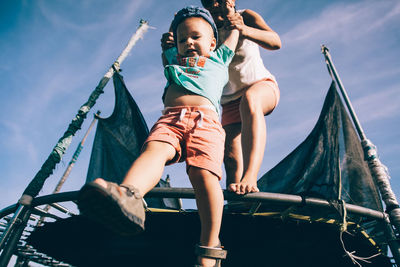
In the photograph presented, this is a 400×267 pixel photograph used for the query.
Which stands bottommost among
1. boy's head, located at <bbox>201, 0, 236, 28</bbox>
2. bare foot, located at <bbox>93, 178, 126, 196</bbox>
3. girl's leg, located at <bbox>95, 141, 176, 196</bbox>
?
bare foot, located at <bbox>93, 178, 126, 196</bbox>

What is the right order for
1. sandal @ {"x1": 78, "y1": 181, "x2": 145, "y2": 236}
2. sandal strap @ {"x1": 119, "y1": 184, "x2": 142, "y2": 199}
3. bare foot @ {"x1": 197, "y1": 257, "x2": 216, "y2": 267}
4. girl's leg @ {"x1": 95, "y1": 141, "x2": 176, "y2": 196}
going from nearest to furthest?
sandal @ {"x1": 78, "y1": 181, "x2": 145, "y2": 236}, sandal strap @ {"x1": 119, "y1": 184, "x2": 142, "y2": 199}, girl's leg @ {"x1": 95, "y1": 141, "x2": 176, "y2": 196}, bare foot @ {"x1": 197, "y1": 257, "x2": 216, "y2": 267}

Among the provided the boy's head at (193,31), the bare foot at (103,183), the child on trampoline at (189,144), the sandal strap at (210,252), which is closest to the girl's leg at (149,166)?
the child on trampoline at (189,144)

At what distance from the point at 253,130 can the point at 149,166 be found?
44.2 inches

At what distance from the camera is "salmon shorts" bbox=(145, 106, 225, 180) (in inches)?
68.3

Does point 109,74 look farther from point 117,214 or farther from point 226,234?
point 117,214

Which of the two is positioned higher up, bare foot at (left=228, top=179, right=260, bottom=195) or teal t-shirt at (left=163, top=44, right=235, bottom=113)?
teal t-shirt at (left=163, top=44, right=235, bottom=113)

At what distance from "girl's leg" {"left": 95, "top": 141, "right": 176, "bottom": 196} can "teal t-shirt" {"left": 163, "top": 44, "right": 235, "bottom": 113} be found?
53cm

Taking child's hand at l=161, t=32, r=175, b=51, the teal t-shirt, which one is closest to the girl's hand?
the teal t-shirt

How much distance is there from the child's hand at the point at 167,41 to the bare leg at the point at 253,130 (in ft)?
2.76

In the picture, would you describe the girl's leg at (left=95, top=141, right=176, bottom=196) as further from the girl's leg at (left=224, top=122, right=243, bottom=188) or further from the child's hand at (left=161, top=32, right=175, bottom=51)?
the child's hand at (left=161, top=32, right=175, bottom=51)

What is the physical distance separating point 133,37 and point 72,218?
5.21 metres

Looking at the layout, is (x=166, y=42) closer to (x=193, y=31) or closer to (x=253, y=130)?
(x=193, y=31)

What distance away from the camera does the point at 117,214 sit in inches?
46.5

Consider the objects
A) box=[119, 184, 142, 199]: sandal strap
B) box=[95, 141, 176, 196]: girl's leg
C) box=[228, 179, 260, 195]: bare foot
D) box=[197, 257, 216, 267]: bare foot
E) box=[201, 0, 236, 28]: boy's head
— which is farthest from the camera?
box=[201, 0, 236, 28]: boy's head
